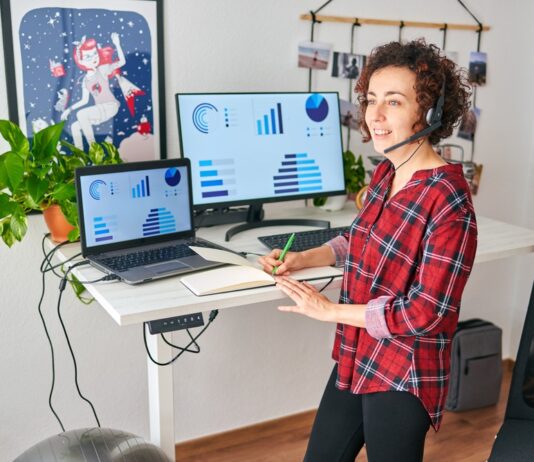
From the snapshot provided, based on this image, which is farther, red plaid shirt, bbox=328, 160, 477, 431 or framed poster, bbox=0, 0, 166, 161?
framed poster, bbox=0, 0, 166, 161

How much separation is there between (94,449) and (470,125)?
1.95 meters

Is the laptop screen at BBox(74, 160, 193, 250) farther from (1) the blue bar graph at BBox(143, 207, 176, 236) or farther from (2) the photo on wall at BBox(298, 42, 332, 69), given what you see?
(2) the photo on wall at BBox(298, 42, 332, 69)

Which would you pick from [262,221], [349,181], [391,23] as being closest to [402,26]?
[391,23]

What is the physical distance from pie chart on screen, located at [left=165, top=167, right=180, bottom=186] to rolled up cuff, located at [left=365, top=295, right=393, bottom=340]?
0.69 m

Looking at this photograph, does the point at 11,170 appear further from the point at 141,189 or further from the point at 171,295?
the point at 171,295

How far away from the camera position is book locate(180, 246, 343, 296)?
5.03 feet

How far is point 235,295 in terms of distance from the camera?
59.8 inches

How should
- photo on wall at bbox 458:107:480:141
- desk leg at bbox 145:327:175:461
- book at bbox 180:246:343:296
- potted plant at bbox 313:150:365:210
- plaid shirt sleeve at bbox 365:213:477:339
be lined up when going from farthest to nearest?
photo on wall at bbox 458:107:480:141, potted plant at bbox 313:150:365:210, desk leg at bbox 145:327:175:461, book at bbox 180:246:343:296, plaid shirt sleeve at bbox 365:213:477:339

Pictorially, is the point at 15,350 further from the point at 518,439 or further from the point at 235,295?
the point at 518,439

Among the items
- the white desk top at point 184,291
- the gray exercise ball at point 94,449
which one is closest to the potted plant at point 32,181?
the white desk top at point 184,291

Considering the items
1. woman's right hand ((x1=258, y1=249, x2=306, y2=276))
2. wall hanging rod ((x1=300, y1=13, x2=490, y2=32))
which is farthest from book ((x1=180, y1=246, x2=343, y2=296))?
wall hanging rod ((x1=300, y1=13, x2=490, y2=32))

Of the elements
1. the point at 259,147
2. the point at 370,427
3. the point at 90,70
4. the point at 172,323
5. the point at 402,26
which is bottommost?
the point at 370,427

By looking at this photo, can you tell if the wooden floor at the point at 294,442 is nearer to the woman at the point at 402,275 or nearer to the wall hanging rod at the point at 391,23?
the woman at the point at 402,275

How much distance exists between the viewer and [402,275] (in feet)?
4.59
